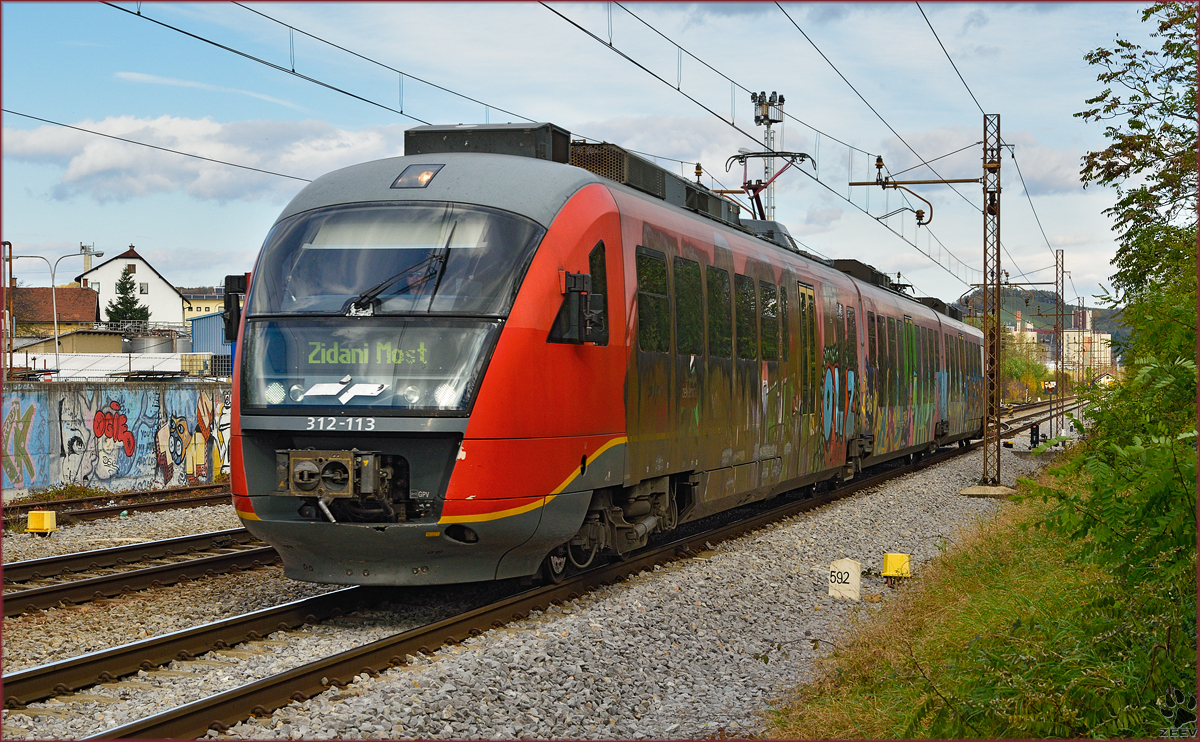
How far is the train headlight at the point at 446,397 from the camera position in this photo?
8.22 metres

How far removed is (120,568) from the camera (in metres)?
11.3

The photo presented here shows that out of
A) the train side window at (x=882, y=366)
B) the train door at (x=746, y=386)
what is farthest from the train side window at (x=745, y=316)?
the train side window at (x=882, y=366)

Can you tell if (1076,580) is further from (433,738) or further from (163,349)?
(163,349)

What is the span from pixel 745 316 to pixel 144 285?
9515 centimetres

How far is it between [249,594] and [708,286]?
5.59m

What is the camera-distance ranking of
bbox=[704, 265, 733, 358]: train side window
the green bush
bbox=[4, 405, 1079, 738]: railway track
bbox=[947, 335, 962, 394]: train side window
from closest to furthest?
the green bush, bbox=[4, 405, 1079, 738]: railway track, bbox=[704, 265, 733, 358]: train side window, bbox=[947, 335, 962, 394]: train side window

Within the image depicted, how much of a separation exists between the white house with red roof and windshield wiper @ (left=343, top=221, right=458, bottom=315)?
95.8 meters

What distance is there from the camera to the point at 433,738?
5.92 meters

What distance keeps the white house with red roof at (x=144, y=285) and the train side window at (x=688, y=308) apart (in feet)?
308

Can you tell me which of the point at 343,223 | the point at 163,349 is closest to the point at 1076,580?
the point at 343,223

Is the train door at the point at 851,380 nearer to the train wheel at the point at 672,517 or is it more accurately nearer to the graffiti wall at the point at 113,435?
the train wheel at the point at 672,517

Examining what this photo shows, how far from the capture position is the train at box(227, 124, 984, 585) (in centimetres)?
830

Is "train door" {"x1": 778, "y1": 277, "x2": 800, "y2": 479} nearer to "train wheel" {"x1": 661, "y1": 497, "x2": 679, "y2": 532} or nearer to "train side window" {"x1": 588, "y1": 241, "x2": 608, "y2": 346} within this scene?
"train wheel" {"x1": 661, "y1": 497, "x2": 679, "y2": 532}

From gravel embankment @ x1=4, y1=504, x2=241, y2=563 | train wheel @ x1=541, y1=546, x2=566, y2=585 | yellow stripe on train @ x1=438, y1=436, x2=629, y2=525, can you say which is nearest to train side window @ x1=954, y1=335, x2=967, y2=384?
gravel embankment @ x1=4, y1=504, x2=241, y2=563
